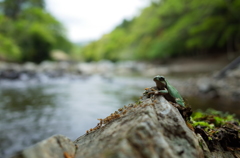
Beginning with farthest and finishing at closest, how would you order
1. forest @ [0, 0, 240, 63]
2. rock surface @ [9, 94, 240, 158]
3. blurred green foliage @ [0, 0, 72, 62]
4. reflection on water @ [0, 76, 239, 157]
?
blurred green foliage @ [0, 0, 72, 62] < forest @ [0, 0, 240, 63] < reflection on water @ [0, 76, 239, 157] < rock surface @ [9, 94, 240, 158]

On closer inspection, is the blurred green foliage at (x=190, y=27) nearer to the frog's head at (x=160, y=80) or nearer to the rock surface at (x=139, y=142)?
the frog's head at (x=160, y=80)

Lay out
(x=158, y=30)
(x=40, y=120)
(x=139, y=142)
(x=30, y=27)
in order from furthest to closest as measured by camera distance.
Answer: (x=30, y=27) → (x=158, y=30) → (x=40, y=120) → (x=139, y=142)

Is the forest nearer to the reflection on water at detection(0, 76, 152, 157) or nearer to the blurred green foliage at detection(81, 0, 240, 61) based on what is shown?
the blurred green foliage at detection(81, 0, 240, 61)

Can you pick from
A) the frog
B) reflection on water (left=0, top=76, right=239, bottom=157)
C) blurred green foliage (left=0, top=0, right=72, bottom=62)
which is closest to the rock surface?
the frog

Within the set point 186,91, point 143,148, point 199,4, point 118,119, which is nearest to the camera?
point 143,148

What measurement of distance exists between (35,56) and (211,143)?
1544 inches

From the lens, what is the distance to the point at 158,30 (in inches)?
1112

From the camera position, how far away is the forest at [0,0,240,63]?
15250mm

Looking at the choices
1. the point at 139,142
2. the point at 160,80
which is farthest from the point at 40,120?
the point at 139,142

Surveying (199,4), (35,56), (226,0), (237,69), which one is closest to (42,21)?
(35,56)

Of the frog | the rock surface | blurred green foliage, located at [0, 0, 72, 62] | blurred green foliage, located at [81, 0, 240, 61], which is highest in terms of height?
blurred green foliage, located at [0, 0, 72, 62]

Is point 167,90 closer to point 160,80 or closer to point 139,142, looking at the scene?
point 160,80

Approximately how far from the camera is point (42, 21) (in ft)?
118

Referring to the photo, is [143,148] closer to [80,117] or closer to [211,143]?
[211,143]
